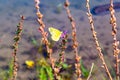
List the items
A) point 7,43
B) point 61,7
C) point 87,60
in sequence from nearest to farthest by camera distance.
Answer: point 87,60 → point 7,43 → point 61,7

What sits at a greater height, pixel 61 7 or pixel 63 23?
pixel 61 7

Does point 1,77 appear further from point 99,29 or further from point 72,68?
point 99,29

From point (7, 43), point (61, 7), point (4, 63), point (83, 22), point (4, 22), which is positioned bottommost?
point (4, 63)

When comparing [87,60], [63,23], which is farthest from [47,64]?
[63,23]

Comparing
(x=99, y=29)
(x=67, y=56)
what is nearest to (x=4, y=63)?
(x=67, y=56)

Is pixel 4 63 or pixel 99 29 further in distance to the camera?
pixel 99 29

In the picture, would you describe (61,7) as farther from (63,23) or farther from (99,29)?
(99,29)

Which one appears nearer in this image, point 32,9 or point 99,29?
point 99,29

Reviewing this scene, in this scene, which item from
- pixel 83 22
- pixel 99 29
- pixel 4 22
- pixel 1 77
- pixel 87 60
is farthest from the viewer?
pixel 4 22

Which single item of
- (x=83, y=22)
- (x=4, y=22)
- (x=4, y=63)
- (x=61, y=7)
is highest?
(x=61, y=7)
